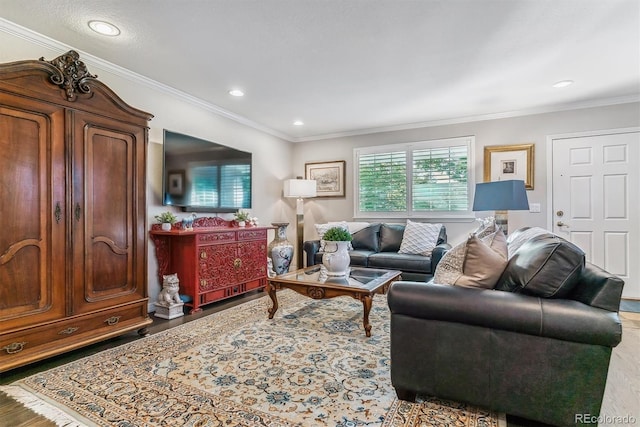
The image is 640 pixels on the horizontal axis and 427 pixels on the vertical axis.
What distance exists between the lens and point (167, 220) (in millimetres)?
3252

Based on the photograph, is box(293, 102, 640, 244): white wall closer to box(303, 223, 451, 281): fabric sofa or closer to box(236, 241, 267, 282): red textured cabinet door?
box(303, 223, 451, 281): fabric sofa

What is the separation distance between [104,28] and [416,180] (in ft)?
13.5

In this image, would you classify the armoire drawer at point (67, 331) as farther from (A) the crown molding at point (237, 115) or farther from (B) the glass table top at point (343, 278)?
(A) the crown molding at point (237, 115)

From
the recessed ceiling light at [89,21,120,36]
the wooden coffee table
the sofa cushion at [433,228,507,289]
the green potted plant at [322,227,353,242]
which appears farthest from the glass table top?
the recessed ceiling light at [89,21,120,36]

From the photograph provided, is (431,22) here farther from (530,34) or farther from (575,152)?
(575,152)

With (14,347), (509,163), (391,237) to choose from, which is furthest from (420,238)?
(14,347)

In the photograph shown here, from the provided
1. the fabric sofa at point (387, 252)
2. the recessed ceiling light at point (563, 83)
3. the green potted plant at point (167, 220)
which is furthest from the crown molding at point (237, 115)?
the fabric sofa at point (387, 252)

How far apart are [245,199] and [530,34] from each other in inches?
140

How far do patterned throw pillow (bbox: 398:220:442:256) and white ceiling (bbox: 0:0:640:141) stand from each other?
1606 millimetres

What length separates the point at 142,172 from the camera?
8.68 ft

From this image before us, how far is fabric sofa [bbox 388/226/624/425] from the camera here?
4.40ft

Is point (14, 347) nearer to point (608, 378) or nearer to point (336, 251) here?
point (336, 251)

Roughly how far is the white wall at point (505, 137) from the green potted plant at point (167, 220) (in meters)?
2.81

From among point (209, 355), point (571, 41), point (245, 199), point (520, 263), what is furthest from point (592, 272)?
point (245, 199)
